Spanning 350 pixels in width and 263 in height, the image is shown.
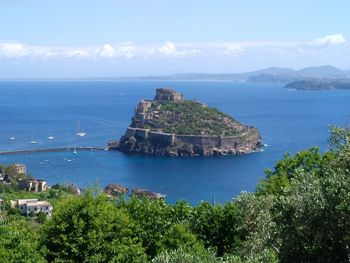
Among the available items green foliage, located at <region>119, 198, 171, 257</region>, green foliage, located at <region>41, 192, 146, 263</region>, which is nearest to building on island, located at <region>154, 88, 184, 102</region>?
green foliage, located at <region>119, 198, 171, 257</region>

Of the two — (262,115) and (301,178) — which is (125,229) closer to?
(301,178)

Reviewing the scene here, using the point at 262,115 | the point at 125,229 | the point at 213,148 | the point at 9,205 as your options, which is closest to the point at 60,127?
the point at 213,148

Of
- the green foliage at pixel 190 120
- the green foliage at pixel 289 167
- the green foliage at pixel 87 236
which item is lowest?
the green foliage at pixel 190 120

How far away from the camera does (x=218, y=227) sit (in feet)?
43.1

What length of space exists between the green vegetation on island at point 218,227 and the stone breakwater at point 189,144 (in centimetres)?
4319

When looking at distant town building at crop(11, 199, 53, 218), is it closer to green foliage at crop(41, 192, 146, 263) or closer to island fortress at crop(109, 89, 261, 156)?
green foliage at crop(41, 192, 146, 263)

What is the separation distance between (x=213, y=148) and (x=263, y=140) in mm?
7693

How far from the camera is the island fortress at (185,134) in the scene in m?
59.2

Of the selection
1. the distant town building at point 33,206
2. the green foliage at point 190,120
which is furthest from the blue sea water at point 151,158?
the distant town building at point 33,206

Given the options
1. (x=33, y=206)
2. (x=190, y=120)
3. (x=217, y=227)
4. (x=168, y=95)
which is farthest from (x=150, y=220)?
(x=168, y=95)

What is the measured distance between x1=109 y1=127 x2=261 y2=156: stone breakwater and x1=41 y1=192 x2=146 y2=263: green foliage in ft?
156

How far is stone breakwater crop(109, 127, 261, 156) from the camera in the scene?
5878 centimetres

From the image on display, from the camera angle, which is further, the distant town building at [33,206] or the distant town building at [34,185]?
the distant town building at [34,185]

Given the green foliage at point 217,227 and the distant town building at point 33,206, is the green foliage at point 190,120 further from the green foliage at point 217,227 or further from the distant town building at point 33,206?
the green foliage at point 217,227
